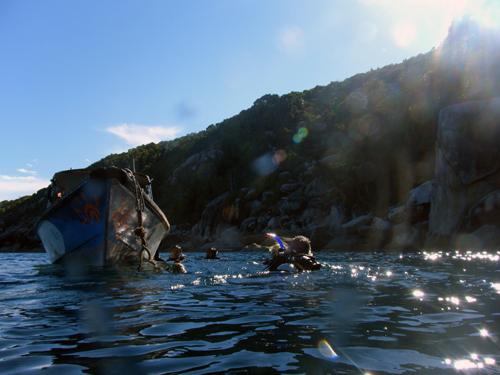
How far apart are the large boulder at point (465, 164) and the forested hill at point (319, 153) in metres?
3.68

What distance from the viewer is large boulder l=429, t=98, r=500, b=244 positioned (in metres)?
28.6

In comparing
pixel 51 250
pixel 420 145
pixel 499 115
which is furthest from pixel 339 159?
pixel 51 250

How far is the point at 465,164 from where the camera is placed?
29.5 m

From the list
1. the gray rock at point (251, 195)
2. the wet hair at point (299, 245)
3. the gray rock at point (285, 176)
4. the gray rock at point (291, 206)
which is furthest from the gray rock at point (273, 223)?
the wet hair at point (299, 245)

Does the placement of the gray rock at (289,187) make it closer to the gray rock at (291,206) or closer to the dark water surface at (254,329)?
the gray rock at (291,206)

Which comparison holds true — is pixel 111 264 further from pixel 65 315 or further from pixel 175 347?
pixel 175 347

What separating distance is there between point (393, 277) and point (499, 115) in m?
23.4

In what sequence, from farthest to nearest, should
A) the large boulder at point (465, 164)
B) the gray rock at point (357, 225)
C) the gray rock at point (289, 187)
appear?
the gray rock at point (289, 187), the gray rock at point (357, 225), the large boulder at point (465, 164)

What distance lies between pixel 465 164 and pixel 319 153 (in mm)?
40917

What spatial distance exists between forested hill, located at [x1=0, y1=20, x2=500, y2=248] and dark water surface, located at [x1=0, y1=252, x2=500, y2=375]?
102 feet

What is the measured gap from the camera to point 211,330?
5.08 metres

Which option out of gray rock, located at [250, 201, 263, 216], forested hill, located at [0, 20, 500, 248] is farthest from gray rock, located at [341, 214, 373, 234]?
gray rock, located at [250, 201, 263, 216]

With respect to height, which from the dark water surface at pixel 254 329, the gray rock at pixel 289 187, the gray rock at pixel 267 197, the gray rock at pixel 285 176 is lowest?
the dark water surface at pixel 254 329

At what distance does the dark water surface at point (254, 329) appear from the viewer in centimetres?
370
